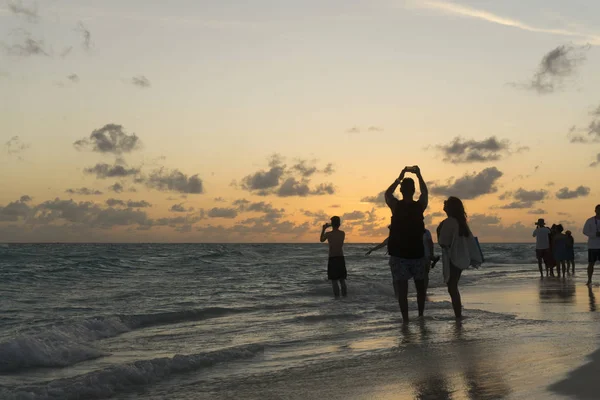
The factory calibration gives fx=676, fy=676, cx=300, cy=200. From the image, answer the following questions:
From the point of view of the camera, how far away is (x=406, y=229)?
29.7ft

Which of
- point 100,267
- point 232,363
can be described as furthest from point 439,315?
point 100,267

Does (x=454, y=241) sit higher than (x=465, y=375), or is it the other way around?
(x=454, y=241)

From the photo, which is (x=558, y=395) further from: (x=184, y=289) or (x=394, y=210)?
(x=184, y=289)

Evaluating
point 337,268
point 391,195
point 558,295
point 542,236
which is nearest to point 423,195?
point 391,195

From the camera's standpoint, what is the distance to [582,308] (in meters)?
10.5

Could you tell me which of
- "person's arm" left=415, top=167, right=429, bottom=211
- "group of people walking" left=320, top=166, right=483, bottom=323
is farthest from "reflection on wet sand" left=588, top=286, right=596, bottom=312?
"person's arm" left=415, top=167, right=429, bottom=211

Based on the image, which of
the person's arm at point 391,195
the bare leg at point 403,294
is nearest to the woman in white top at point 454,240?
the bare leg at point 403,294

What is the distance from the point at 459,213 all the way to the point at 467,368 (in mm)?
3891

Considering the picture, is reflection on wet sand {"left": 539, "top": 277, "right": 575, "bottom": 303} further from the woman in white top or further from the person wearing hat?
the person wearing hat

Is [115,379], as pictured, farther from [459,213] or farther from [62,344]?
[459,213]

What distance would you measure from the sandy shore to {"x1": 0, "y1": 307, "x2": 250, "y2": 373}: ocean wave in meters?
2.92

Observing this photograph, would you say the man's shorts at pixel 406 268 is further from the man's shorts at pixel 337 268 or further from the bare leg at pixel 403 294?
the man's shorts at pixel 337 268

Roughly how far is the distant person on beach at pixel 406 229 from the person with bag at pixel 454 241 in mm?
387

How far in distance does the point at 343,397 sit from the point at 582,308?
687 cm
